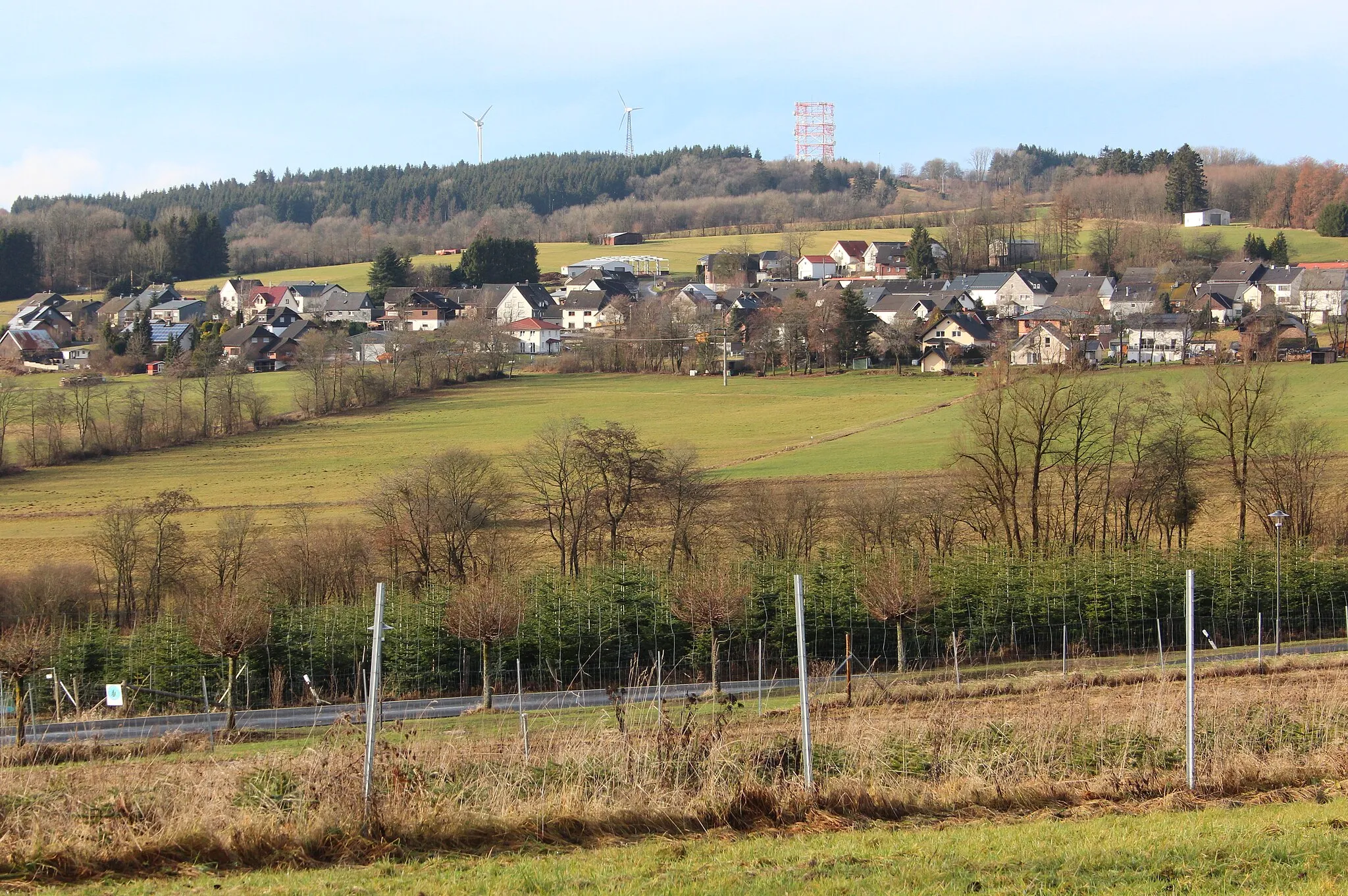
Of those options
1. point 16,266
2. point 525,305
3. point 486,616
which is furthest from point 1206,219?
point 486,616

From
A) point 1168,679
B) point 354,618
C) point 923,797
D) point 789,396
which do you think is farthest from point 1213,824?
point 789,396

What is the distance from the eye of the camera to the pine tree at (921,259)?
13175cm

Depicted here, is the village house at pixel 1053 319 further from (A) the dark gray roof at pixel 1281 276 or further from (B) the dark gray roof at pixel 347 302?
(B) the dark gray roof at pixel 347 302

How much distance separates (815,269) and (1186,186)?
48604 mm

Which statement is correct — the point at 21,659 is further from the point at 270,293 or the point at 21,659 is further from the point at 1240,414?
the point at 270,293

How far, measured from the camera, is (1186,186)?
148 metres

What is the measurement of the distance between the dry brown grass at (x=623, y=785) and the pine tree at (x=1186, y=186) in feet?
497

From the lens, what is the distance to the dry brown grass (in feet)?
27.6

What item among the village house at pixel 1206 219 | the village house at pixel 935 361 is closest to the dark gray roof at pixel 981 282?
the village house at pixel 935 361

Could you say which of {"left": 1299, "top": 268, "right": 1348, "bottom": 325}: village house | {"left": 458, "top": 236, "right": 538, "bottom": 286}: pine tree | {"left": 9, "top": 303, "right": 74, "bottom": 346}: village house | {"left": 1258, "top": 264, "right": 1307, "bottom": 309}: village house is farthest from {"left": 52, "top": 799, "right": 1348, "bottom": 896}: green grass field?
{"left": 458, "top": 236, "right": 538, "bottom": 286}: pine tree

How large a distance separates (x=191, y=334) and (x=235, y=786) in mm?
105326

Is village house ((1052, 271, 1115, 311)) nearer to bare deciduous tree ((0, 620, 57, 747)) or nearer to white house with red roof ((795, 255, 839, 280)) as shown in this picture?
white house with red roof ((795, 255, 839, 280))

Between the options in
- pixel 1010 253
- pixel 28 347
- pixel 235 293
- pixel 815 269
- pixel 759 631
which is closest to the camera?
pixel 759 631

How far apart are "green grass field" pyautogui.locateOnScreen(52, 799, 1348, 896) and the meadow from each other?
107ft
